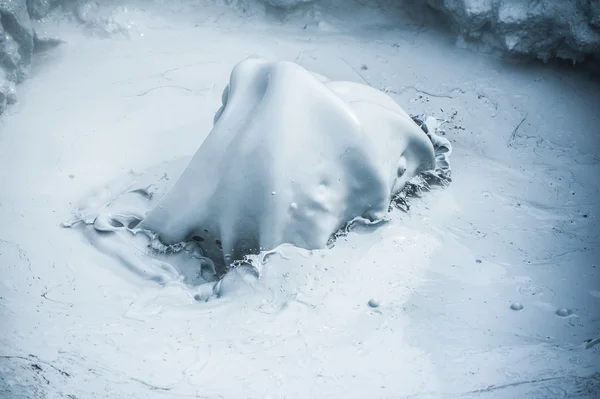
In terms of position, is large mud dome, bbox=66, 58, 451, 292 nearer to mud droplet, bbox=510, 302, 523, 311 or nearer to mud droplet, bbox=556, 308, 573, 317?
mud droplet, bbox=510, 302, 523, 311

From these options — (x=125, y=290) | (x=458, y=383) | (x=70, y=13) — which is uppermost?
(x=70, y=13)

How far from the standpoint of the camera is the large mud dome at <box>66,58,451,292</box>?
2549mm

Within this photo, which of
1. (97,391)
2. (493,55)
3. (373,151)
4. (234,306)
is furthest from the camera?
(493,55)

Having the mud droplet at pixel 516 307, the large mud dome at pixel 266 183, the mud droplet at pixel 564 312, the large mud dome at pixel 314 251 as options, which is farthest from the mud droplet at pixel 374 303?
the mud droplet at pixel 564 312

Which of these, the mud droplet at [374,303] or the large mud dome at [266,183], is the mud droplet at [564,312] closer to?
the mud droplet at [374,303]

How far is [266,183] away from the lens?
253cm

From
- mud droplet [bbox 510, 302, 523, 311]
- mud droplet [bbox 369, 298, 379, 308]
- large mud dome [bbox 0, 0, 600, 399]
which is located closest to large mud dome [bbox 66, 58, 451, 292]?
large mud dome [bbox 0, 0, 600, 399]

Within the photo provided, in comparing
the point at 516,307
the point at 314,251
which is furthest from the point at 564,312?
the point at 314,251

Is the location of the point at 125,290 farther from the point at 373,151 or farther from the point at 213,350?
the point at 373,151

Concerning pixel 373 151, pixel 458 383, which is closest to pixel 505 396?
pixel 458 383

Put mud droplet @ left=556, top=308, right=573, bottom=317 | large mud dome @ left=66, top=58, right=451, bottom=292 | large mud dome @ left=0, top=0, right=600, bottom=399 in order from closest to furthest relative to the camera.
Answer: large mud dome @ left=0, top=0, right=600, bottom=399 → mud droplet @ left=556, top=308, right=573, bottom=317 → large mud dome @ left=66, top=58, right=451, bottom=292

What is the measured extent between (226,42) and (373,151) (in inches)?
66.9

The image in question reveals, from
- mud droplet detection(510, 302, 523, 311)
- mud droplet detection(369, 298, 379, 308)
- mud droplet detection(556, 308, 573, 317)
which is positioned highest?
mud droplet detection(556, 308, 573, 317)

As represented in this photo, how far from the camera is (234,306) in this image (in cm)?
240
